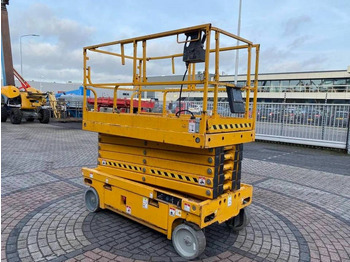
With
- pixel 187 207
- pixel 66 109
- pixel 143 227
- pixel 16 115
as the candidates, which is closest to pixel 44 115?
pixel 16 115

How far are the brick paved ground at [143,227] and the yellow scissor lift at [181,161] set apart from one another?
265mm

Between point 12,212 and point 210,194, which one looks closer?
point 210,194

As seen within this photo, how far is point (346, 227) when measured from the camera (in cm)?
433

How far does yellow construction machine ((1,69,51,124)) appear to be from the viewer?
55.9ft

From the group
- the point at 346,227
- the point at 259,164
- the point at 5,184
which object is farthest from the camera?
the point at 259,164

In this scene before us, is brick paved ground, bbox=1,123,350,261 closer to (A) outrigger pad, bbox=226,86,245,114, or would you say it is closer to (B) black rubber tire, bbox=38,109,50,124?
(A) outrigger pad, bbox=226,86,245,114

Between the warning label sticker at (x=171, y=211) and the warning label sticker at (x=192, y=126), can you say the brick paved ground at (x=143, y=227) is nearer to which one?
the warning label sticker at (x=171, y=211)

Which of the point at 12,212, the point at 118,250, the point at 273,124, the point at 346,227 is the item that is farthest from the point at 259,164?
the point at 12,212

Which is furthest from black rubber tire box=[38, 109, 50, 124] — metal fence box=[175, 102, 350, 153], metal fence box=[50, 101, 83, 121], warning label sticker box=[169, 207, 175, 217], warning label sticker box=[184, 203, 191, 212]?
warning label sticker box=[184, 203, 191, 212]

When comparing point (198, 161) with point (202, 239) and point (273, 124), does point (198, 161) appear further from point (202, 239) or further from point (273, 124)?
point (273, 124)

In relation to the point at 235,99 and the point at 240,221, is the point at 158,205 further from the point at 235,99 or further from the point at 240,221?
the point at 235,99

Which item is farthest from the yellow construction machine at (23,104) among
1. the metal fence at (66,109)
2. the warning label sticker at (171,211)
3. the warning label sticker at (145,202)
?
the warning label sticker at (171,211)

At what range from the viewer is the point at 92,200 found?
4523mm

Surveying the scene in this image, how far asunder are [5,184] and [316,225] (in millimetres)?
5824
